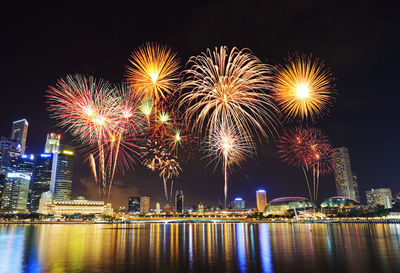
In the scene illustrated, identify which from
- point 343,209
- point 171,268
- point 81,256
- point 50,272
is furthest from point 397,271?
point 343,209

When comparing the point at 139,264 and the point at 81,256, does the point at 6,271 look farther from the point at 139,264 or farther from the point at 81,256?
the point at 139,264

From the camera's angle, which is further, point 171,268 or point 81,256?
point 81,256

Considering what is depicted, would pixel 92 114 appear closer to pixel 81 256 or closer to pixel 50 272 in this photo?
pixel 81 256

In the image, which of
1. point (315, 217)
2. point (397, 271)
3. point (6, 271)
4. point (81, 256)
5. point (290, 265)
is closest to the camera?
point (397, 271)

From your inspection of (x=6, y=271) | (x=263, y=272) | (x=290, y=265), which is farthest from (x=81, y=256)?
(x=290, y=265)

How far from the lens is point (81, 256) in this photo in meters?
29.7

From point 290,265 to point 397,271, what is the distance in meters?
7.94

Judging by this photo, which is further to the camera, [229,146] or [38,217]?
[38,217]

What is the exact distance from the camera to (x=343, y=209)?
630ft

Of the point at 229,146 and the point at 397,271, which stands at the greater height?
the point at 229,146

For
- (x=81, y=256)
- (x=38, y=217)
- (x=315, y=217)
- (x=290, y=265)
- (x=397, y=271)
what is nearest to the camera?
(x=397, y=271)

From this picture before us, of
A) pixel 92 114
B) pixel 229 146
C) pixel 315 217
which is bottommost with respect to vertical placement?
pixel 315 217

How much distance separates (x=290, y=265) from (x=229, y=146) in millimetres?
19869

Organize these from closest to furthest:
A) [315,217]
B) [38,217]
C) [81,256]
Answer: [81,256]
[315,217]
[38,217]
